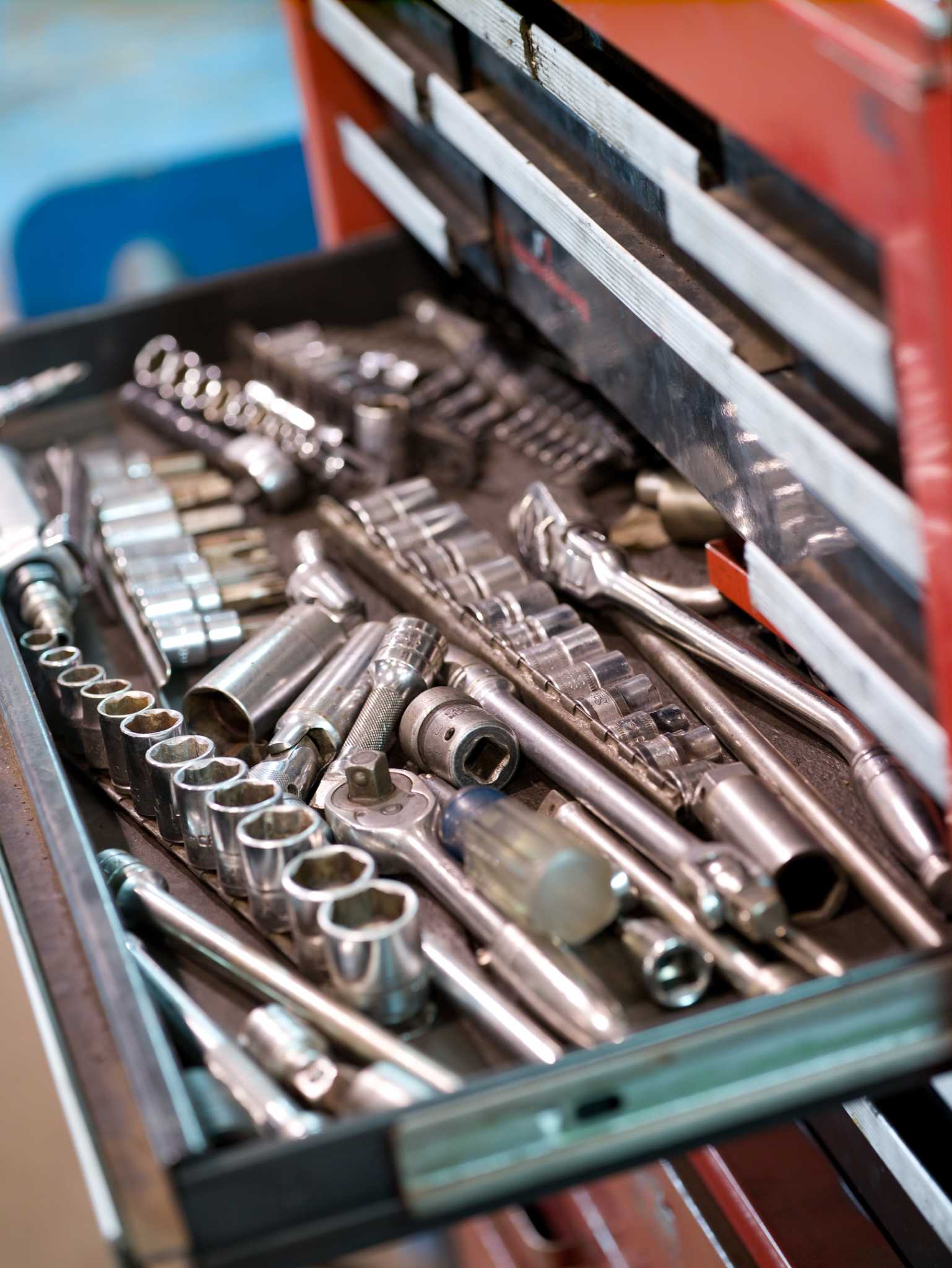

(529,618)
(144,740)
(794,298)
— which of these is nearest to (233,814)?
(144,740)

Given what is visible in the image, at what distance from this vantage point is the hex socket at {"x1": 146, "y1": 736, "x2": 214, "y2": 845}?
1070 mm

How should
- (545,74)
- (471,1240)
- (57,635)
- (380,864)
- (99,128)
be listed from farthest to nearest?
(99,128), (471,1240), (57,635), (545,74), (380,864)

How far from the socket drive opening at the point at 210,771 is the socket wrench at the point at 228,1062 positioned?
118 millimetres

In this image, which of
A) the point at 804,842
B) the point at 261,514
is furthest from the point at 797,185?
the point at 261,514

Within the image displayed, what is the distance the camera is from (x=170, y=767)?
106 cm

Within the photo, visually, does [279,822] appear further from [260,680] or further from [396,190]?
[396,190]

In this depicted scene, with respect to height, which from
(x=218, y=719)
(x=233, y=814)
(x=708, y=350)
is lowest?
(x=218, y=719)

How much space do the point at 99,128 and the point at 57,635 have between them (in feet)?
15.1

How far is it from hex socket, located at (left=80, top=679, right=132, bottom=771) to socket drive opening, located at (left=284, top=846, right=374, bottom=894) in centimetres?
30

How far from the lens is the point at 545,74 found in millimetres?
1200

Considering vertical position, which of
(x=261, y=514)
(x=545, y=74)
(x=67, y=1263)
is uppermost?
(x=545, y=74)

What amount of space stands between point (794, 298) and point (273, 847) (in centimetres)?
45

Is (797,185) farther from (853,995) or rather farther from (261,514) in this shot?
(261,514)

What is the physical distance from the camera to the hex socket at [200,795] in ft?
3.39
